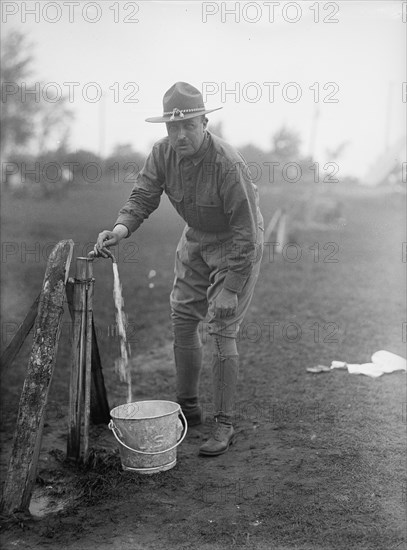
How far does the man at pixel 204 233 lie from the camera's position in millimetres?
3754

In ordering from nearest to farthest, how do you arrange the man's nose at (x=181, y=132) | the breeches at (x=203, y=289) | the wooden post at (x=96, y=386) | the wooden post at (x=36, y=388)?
the wooden post at (x=36, y=388) < the wooden post at (x=96, y=386) < the man's nose at (x=181, y=132) < the breeches at (x=203, y=289)

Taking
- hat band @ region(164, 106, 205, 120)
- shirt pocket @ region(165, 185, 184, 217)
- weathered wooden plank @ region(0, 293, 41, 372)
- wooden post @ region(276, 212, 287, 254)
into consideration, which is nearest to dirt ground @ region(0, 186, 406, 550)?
weathered wooden plank @ region(0, 293, 41, 372)

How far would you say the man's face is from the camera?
A: 3.72 metres

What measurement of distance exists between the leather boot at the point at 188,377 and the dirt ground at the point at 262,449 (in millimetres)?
142

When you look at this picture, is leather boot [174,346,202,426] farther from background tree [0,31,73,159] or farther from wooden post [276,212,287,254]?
wooden post [276,212,287,254]

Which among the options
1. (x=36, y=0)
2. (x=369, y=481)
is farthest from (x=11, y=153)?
(x=369, y=481)

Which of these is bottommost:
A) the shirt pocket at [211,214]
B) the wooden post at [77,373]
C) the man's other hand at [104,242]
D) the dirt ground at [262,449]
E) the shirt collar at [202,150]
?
the dirt ground at [262,449]

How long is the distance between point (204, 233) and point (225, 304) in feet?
1.77

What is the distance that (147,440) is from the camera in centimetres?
350

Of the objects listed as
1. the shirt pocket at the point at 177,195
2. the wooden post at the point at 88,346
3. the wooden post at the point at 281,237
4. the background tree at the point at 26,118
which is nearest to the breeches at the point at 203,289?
the shirt pocket at the point at 177,195

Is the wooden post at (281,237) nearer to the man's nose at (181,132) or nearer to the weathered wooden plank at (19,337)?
the man's nose at (181,132)

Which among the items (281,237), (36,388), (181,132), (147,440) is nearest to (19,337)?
(36,388)

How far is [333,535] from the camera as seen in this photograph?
278 centimetres

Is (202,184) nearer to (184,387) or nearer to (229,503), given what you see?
(184,387)
